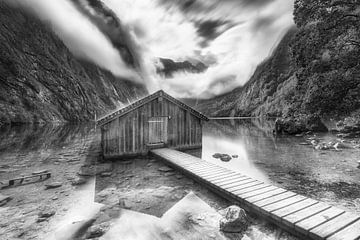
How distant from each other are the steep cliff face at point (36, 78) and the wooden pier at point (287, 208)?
55.0m

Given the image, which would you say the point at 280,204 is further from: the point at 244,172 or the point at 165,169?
the point at 165,169

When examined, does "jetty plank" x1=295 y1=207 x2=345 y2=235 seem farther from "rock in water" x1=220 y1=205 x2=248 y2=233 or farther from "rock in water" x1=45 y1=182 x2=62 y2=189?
"rock in water" x1=45 y1=182 x2=62 y2=189

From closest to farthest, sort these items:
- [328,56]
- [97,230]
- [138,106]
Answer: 1. [97,230]
2. [328,56]
3. [138,106]

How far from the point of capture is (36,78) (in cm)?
5903

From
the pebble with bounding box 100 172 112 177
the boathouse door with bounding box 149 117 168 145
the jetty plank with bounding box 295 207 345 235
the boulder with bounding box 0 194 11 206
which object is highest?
the boathouse door with bounding box 149 117 168 145

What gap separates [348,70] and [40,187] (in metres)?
15.8

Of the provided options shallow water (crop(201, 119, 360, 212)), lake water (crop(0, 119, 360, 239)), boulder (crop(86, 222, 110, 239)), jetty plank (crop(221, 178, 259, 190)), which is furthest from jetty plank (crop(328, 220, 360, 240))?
boulder (crop(86, 222, 110, 239))

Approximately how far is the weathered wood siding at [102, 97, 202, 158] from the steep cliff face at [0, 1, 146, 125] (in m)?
46.3

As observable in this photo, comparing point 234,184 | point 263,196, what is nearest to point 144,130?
point 234,184

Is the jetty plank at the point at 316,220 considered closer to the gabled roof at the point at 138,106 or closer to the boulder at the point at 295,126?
the gabled roof at the point at 138,106

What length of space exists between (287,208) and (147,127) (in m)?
11.1

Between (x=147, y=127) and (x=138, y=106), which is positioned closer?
(x=138, y=106)

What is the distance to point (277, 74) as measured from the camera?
512 feet

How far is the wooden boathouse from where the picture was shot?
13945mm
